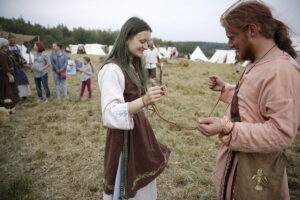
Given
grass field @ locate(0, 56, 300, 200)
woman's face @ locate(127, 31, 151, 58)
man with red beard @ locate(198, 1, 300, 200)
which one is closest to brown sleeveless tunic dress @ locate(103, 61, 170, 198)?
woman's face @ locate(127, 31, 151, 58)

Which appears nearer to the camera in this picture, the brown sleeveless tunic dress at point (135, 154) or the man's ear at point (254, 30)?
the man's ear at point (254, 30)

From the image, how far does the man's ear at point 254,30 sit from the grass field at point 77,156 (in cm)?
246

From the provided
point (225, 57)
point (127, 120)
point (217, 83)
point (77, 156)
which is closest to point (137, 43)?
point (127, 120)

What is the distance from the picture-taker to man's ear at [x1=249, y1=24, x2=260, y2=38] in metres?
1.23

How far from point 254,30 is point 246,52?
0.56ft

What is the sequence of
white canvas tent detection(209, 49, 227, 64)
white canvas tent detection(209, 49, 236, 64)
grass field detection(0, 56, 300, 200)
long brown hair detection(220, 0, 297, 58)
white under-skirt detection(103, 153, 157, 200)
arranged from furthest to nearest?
white canvas tent detection(209, 49, 227, 64) → white canvas tent detection(209, 49, 236, 64) → grass field detection(0, 56, 300, 200) → white under-skirt detection(103, 153, 157, 200) → long brown hair detection(220, 0, 297, 58)

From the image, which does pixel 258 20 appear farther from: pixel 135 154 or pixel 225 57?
pixel 225 57

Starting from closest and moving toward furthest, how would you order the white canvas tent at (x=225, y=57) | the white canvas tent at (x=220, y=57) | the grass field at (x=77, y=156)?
the grass field at (x=77, y=156), the white canvas tent at (x=225, y=57), the white canvas tent at (x=220, y=57)

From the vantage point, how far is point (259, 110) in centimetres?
124

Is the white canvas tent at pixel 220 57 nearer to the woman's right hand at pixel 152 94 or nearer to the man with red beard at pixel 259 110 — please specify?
the man with red beard at pixel 259 110

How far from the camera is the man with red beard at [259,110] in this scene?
1106mm

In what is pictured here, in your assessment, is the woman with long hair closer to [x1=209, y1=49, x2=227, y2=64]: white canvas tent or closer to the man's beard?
the man's beard

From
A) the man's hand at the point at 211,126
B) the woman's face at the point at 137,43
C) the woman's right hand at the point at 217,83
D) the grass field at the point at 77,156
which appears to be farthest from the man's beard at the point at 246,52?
the grass field at the point at 77,156

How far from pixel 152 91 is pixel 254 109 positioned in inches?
26.4
